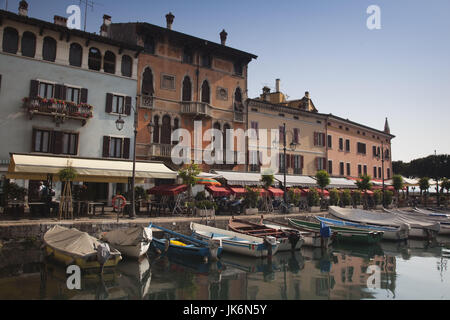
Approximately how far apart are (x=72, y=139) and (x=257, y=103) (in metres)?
17.4

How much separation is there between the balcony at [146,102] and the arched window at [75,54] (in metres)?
5.05

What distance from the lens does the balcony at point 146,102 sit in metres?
25.2

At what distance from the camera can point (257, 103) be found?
31.9 meters

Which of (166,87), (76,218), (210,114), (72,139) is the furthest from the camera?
(210,114)

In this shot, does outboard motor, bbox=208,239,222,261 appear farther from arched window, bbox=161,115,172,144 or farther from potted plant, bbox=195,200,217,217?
arched window, bbox=161,115,172,144

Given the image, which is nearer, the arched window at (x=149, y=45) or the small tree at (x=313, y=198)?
the arched window at (x=149, y=45)

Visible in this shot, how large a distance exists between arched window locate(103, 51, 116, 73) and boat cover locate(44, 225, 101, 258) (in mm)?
15081

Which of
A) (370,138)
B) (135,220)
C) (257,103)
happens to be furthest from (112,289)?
(370,138)

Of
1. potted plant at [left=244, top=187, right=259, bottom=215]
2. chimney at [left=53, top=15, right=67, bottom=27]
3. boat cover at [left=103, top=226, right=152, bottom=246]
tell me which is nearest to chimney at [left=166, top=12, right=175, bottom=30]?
chimney at [left=53, top=15, right=67, bottom=27]

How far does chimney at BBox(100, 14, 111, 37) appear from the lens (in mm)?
26531

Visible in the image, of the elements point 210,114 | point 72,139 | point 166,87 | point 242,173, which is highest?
point 166,87

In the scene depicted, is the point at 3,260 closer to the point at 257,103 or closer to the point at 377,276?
the point at 377,276

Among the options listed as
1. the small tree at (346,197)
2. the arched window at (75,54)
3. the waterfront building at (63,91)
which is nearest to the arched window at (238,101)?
the waterfront building at (63,91)

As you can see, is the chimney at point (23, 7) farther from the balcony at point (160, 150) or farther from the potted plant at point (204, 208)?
the potted plant at point (204, 208)
